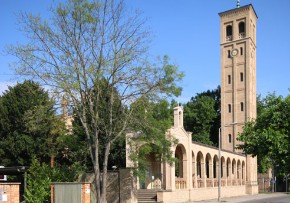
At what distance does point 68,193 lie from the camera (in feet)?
73.4

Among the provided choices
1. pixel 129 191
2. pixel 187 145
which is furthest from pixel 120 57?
pixel 187 145

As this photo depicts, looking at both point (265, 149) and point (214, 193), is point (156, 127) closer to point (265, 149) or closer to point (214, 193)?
point (265, 149)

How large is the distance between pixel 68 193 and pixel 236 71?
4960 cm

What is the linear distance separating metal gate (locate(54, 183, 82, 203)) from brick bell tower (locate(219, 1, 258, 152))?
46182 mm

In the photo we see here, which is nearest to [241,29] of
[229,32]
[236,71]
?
[229,32]

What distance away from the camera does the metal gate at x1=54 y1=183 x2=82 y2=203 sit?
72.7 feet

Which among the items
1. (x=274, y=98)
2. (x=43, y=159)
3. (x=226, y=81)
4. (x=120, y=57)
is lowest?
(x=43, y=159)

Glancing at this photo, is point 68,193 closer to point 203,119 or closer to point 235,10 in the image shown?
point 235,10

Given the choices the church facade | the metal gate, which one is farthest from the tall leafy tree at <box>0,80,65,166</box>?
the metal gate

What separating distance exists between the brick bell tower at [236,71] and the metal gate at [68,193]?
152 feet

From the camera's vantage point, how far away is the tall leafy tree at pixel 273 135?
14398 mm

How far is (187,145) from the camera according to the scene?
39.4m

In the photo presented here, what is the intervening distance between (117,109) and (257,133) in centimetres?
1376

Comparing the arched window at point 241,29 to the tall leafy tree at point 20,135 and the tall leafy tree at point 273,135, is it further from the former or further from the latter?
the tall leafy tree at point 273,135
